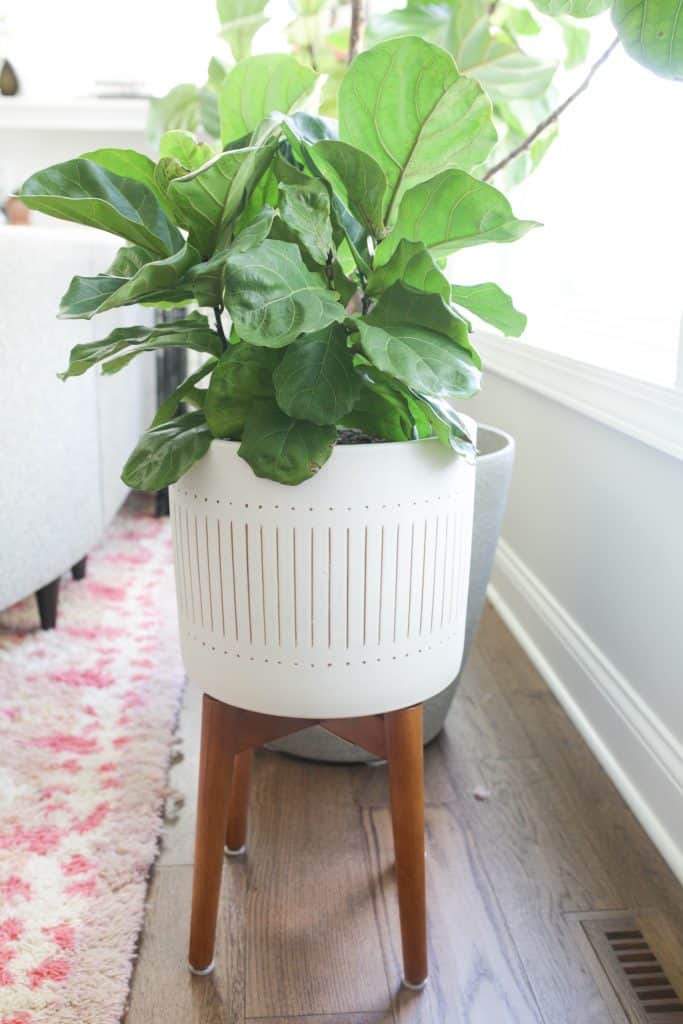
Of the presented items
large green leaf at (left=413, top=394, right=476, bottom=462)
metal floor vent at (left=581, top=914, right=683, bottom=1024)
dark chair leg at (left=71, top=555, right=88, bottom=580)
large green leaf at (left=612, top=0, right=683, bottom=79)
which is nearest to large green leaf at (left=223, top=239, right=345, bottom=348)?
large green leaf at (left=413, top=394, right=476, bottom=462)

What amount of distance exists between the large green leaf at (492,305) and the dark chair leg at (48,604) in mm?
1068

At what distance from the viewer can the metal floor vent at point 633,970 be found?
0.88 metres

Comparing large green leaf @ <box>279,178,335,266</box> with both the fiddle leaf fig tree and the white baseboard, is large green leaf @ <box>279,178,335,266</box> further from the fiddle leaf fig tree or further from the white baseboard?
the white baseboard

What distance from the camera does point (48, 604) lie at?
166 cm

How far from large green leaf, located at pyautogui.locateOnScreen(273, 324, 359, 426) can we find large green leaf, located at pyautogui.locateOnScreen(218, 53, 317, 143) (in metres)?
0.23

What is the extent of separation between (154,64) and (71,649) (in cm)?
206

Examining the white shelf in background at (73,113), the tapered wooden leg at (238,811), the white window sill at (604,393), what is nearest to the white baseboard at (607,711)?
the white window sill at (604,393)

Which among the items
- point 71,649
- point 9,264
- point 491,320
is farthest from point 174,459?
point 71,649

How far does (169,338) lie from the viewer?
797mm

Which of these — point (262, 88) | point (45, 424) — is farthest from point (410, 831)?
point (45, 424)

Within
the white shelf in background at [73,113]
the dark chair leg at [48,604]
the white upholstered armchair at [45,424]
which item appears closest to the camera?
the white upholstered armchair at [45,424]

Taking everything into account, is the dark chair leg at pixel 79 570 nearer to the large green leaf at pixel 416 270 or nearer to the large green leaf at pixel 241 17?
the large green leaf at pixel 241 17

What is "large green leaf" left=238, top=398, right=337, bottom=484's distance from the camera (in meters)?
0.73

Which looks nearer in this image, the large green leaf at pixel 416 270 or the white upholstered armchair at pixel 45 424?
the large green leaf at pixel 416 270
